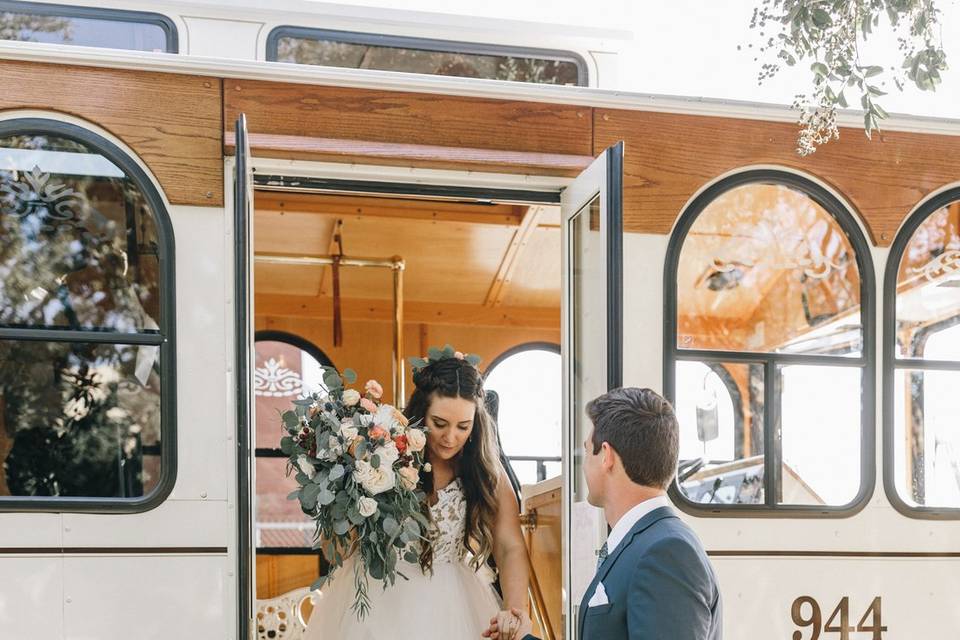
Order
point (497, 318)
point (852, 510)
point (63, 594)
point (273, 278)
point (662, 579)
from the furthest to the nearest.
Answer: point (497, 318) < point (273, 278) < point (852, 510) < point (63, 594) < point (662, 579)

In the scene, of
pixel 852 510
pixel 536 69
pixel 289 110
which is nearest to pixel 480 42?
pixel 536 69

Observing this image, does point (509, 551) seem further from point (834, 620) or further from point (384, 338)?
point (384, 338)

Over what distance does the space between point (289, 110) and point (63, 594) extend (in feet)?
6.08

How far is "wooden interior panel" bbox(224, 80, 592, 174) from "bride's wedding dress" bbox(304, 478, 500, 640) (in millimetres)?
1380

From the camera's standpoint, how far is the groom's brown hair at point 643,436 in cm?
249

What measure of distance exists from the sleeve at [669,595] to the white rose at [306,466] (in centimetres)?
209

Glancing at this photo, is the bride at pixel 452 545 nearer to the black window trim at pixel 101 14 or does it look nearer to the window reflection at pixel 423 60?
the window reflection at pixel 423 60

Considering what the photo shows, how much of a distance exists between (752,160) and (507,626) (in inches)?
80.4

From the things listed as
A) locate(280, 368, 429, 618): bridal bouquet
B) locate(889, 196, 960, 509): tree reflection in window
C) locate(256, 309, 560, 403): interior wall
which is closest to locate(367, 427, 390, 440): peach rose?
locate(280, 368, 429, 618): bridal bouquet

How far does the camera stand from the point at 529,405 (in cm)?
801

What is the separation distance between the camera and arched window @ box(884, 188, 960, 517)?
15.5ft

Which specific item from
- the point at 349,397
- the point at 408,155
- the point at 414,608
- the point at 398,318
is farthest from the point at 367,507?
the point at 398,318

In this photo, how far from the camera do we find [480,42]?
5.43 meters

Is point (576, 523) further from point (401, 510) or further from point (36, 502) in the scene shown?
point (36, 502)
